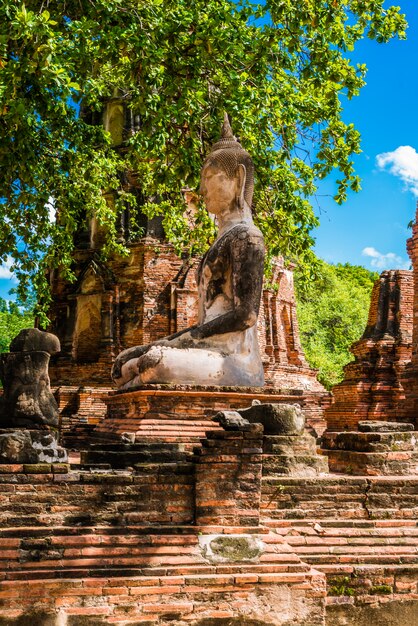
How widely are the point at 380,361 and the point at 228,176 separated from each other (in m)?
10.3

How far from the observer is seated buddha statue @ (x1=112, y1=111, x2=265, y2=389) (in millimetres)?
6223

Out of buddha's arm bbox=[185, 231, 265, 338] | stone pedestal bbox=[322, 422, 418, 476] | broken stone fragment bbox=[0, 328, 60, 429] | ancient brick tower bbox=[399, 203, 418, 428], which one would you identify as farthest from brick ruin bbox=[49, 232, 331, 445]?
stone pedestal bbox=[322, 422, 418, 476]

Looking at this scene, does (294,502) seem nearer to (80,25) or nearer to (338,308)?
(80,25)

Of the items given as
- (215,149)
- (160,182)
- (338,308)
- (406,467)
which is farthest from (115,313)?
(338,308)

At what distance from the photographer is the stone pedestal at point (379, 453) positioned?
5441mm

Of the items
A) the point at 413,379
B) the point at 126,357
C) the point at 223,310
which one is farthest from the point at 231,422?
the point at 413,379

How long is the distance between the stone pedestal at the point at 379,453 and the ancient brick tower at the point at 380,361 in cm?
957

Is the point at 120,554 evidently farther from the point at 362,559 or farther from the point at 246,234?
the point at 246,234

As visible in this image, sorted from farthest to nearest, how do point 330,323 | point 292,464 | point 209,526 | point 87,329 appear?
point 330,323 → point 87,329 → point 292,464 → point 209,526

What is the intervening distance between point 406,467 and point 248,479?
1.44 m

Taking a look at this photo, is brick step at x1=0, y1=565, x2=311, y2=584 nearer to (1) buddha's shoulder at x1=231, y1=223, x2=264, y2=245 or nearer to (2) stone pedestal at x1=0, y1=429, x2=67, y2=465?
(2) stone pedestal at x1=0, y1=429, x2=67, y2=465

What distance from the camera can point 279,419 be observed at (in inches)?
211

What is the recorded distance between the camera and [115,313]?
1764 centimetres

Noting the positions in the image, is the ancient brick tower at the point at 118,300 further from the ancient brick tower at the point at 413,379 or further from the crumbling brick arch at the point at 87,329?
the ancient brick tower at the point at 413,379
